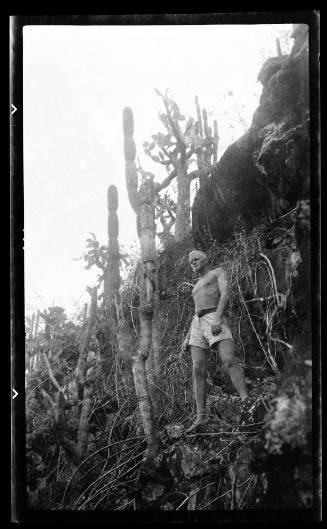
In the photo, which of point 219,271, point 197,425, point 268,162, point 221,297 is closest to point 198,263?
point 219,271

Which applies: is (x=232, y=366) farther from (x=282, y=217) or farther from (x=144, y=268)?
(x=282, y=217)

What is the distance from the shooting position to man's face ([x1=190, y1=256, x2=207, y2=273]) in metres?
5.51

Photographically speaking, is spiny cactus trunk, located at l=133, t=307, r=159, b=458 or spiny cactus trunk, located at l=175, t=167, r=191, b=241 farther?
spiny cactus trunk, located at l=175, t=167, r=191, b=241

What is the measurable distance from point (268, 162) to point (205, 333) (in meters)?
1.73

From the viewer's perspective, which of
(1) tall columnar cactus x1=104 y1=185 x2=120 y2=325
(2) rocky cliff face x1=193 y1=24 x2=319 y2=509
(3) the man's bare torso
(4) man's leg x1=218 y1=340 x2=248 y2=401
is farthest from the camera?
(1) tall columnar cactus x1=104 y1=185 x2=120 y2=325

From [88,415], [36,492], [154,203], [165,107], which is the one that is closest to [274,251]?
[154,203]

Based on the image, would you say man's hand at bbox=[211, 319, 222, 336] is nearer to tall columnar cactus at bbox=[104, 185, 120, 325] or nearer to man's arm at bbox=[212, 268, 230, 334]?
man's arm at bbox=[212, 268, 230, 334]

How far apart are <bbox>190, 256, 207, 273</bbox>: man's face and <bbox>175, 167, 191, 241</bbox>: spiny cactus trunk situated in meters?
0.31

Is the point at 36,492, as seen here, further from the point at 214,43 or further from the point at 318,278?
the point at 214,43

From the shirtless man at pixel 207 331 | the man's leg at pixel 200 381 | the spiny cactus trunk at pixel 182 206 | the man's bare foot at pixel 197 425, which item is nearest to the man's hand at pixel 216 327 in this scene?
the shirtless man at pixel 207 331

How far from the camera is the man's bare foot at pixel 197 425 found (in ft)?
16.9

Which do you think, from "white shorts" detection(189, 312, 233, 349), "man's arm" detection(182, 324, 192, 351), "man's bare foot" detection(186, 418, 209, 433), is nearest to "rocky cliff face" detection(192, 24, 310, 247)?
"white shorts" detection(189, 312, 233, 349)

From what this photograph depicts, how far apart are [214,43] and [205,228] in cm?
170

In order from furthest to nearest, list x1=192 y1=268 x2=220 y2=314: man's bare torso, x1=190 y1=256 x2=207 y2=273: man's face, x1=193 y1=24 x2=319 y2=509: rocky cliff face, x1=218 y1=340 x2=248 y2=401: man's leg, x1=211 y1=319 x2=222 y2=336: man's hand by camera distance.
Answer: x1=190 y1=256 x2=207 y2=273: man's face → x1=192 y1=268 x2=220 y2=314: man's bare torso → x1=211 y1=319 x2=222 y2=336: man's hand → x1=218 y1=340 x2=248 y2=401: man's leg → x1=193 y1=24 x2=319 y2=509: rocky cliff face
